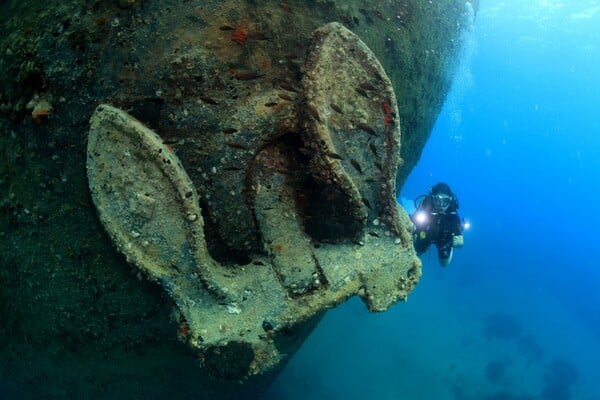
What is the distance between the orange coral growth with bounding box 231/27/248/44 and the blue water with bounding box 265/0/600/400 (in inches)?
173

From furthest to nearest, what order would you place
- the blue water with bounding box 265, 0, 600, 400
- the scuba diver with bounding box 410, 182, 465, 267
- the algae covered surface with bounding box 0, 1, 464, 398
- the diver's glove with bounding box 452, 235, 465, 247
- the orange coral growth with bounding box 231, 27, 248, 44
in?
the blue water with bounding box 265, 0, 600, 400, the scuba diver with bounding box 410, 182, 465, 267, the diver's glove with bounding box 452, 235, 465, 247, the orange coral growth with bounding box 231, 27, 248, 44, the algae covered surface with bounding box 0, 1, 464, 398

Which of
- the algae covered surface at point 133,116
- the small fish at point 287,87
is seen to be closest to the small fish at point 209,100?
the algae covered surface at point 133,116

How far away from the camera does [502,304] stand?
26078 millimetres

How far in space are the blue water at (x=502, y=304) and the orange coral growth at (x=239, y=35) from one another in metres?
4.39

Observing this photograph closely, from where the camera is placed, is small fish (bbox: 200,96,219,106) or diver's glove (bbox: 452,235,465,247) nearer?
small fish (bbox: 200,96,219,106)

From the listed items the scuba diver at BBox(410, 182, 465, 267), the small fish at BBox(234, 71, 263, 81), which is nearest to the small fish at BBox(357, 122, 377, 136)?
the small fish at BBox(234, 71, 263, 81)

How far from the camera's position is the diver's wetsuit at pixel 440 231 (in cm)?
815

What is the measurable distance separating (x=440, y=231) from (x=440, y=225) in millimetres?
117

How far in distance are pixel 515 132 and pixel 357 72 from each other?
409 feet

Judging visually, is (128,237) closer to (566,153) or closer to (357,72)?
(357,72)

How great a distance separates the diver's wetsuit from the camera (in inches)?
321

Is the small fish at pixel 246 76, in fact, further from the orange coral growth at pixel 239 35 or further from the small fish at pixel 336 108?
the small fish at pixel 336 108

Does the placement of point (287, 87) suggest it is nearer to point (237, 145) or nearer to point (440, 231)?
point (237, 145)

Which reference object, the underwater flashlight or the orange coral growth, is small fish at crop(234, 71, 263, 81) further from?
the underwater flashlight
